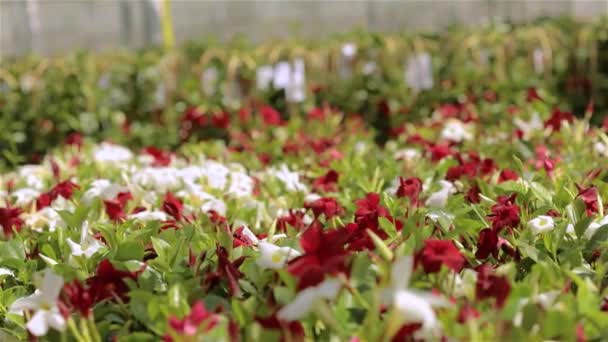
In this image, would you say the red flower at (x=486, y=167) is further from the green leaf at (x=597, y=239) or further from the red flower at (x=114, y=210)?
the red flower at (x=114, y=210)

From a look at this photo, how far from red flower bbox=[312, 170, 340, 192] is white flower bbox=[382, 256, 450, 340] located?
1406mm

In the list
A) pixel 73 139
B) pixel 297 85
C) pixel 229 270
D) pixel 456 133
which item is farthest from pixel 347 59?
pixel 229 270

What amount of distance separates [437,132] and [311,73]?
5.92ft

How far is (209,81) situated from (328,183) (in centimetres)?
285

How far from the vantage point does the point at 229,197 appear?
7.87ft

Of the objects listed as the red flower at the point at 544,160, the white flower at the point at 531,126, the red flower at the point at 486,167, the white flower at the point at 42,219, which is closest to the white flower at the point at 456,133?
the white flower at the point at 531,126

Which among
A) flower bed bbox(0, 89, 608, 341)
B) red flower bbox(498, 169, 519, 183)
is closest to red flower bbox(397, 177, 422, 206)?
flower bed bbox(0, 89, 608, 341)

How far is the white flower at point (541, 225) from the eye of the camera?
65.2 inches

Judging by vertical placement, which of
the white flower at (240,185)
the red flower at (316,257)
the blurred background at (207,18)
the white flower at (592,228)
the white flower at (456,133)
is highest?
the red flower at (316,257)

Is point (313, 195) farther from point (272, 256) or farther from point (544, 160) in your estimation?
point (272, 256)

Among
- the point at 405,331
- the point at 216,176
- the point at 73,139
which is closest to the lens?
the point at 405,331

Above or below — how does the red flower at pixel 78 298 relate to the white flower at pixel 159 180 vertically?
above

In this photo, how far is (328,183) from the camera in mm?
2545

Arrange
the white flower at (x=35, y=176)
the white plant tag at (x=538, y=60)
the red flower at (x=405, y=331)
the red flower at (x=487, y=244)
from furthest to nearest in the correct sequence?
the white plant tag at (x=538, y=60)
the white flower at (x=35, y=176)
the red flower at (x=487, y=244)
the red flower at (x=405, y=331)
